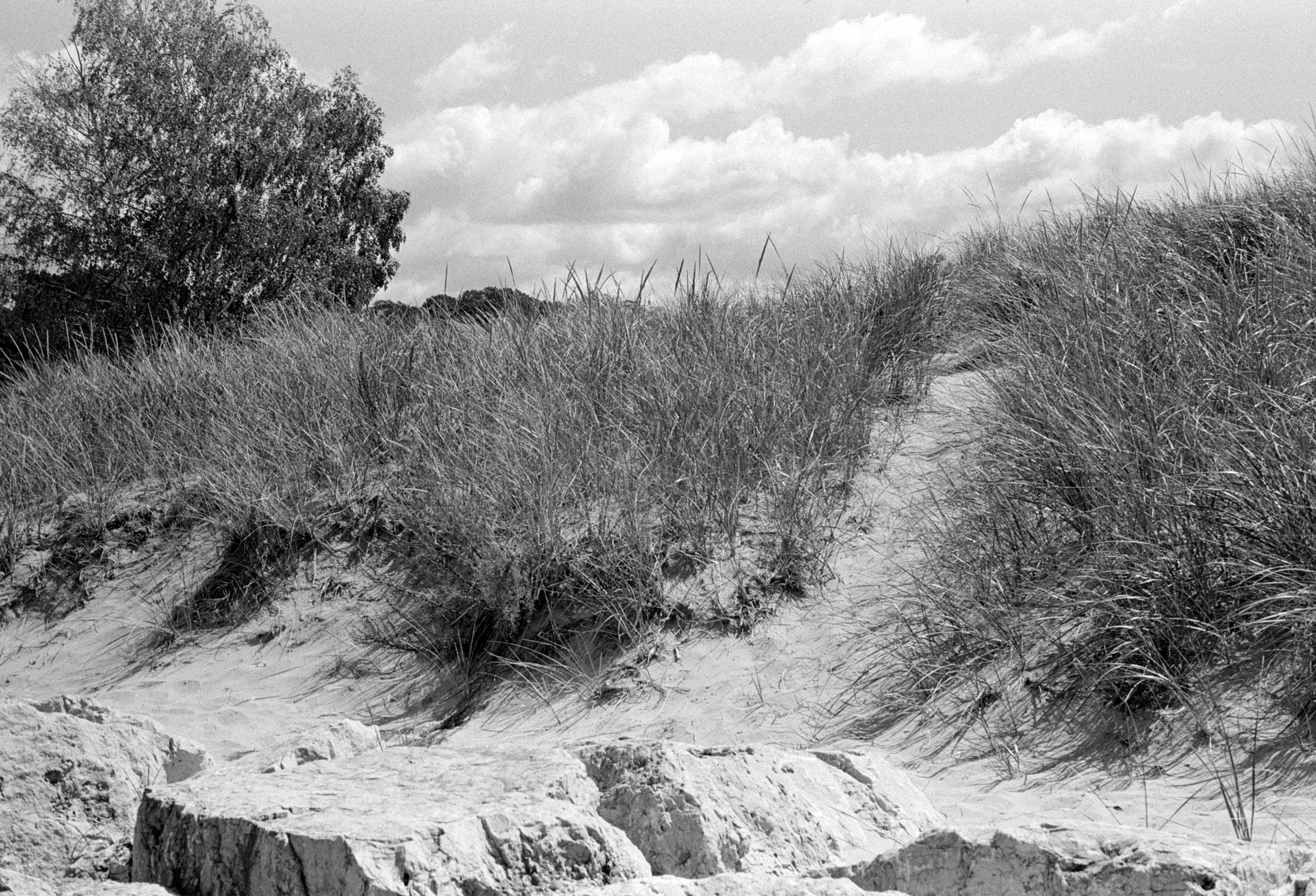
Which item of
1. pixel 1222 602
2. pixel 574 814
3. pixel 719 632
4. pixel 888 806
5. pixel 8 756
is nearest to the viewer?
pixel 574 814

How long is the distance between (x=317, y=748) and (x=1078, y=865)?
73.1 inches

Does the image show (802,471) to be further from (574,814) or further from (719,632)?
(574,814)

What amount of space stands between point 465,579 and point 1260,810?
3.48 metres

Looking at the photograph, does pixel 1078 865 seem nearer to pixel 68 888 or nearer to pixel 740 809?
pixel 740 809

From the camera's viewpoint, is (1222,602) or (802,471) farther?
(802,471)

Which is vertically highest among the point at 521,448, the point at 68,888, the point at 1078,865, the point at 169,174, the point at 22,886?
the point at 169,174

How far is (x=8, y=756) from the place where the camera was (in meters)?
3.12

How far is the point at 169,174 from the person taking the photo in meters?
20.1

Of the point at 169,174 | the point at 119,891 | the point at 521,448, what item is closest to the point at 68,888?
the point at 119,891

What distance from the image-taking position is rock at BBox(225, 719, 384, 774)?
2.78 m

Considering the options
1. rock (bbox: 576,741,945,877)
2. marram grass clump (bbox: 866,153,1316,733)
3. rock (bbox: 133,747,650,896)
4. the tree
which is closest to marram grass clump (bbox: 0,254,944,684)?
marram grass clump (bbox: 866,153,1316,733)

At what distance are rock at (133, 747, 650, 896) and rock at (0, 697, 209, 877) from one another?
1.64 feet

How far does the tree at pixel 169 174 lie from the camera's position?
65.6 feet

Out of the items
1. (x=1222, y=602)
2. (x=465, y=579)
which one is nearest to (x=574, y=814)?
(x=1222, y=602)
